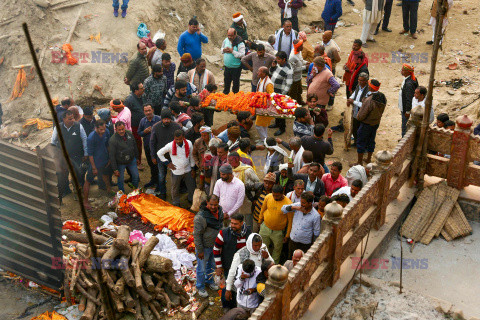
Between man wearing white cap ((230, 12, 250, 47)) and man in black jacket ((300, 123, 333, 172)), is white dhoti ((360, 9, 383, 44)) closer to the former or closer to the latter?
man wearing white cap ((230, 12, 250, 47))

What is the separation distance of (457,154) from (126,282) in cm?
506

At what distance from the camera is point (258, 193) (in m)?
8.70

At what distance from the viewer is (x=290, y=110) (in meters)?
11.3

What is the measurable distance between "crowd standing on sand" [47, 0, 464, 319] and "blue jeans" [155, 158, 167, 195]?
4cm

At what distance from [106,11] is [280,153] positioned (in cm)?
834

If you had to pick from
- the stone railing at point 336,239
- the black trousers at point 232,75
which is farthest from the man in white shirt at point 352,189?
the black trousers at point 232,75

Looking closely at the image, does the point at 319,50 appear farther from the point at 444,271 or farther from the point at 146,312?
the point at 146,312

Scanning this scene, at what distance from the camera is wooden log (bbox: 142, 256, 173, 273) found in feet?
27.0

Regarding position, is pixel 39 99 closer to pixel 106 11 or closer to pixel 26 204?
pixel 106 11

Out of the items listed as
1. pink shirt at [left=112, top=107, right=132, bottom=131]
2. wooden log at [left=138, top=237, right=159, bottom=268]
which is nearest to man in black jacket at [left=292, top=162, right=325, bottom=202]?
wooden log at [left=138, top=237, right=159, bottom=268]

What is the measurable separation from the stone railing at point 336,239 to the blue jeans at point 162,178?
13.8 feet

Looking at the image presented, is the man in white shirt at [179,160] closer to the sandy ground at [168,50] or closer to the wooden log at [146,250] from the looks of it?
the sandy ground at [168,50]

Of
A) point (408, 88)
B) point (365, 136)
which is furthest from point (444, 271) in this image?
point (408, 88)

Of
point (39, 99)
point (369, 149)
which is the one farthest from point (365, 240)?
point (39, 99)
